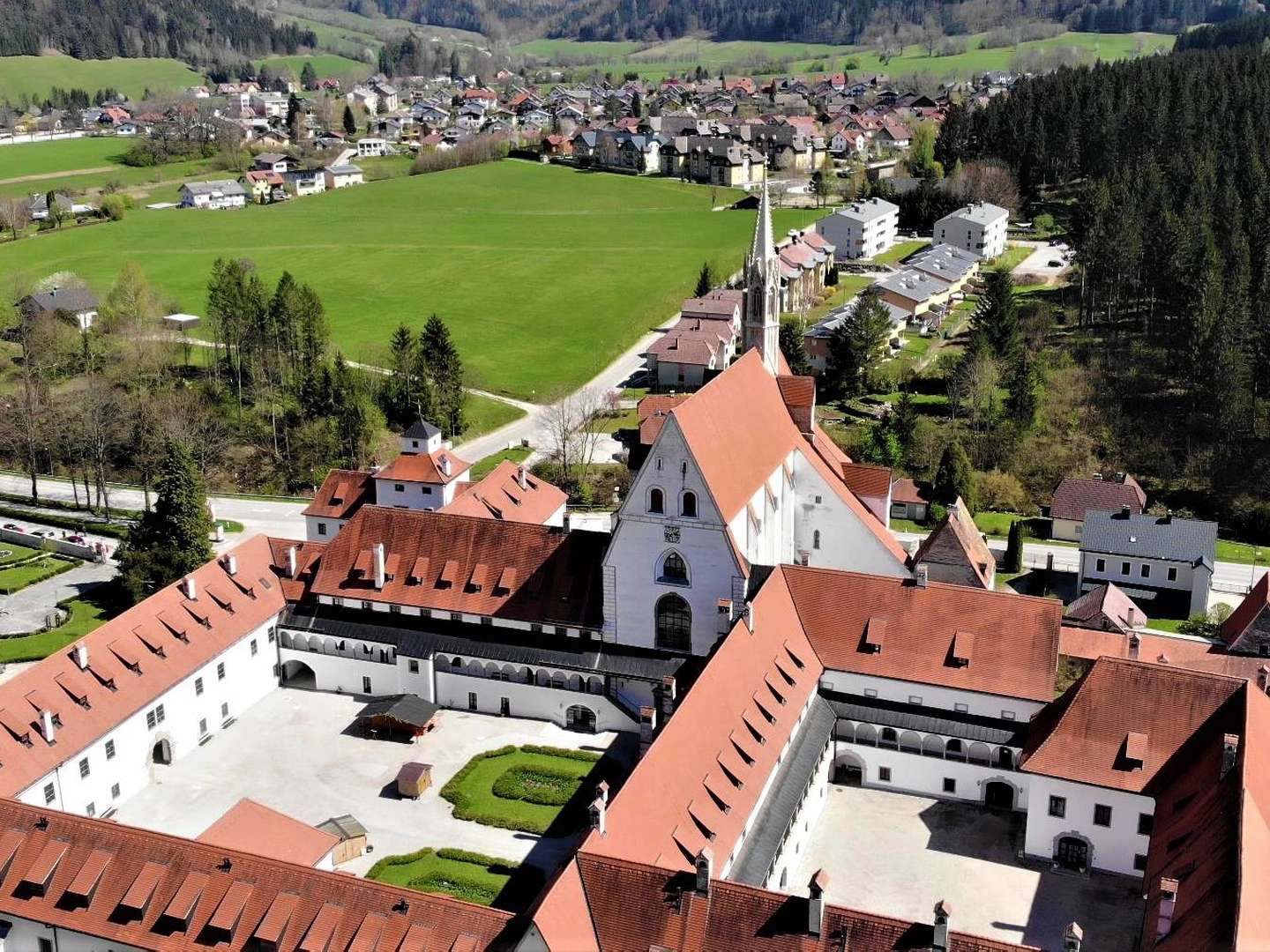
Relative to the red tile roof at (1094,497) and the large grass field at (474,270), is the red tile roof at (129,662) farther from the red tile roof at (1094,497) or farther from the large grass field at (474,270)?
the large grass field at (474,270)

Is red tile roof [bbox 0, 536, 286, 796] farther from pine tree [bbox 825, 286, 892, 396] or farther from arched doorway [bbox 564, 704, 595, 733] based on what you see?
pine tree [bbox 825, 286, 892, 396]

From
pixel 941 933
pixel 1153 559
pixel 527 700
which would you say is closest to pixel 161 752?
pixel 527 700

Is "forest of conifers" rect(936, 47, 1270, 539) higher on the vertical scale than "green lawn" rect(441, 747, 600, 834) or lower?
higher

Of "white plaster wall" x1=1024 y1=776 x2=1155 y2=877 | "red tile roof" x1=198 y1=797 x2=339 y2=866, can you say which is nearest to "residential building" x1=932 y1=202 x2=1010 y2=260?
"white plaster wall" x1=1024 y1=776 x2=1155 y2=877

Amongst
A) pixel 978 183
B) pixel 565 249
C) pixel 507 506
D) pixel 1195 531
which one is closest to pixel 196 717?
pixel 507 506

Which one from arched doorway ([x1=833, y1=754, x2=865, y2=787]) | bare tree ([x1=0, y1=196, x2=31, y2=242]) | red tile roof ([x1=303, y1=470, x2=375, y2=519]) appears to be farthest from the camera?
bare tree ([x1=0, y1=196, x2=31, y2=242])

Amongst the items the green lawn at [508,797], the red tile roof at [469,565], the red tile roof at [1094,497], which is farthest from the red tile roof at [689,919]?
the red tile roof at [1094,497]

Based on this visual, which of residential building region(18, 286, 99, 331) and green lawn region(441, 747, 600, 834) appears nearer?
green lawn region(441, 747, 600, 834)
